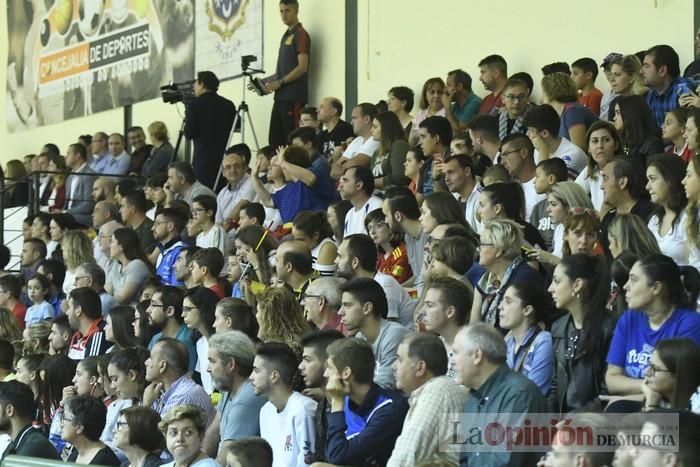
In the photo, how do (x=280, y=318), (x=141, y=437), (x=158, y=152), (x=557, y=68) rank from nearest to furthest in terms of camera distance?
(x=141, y=437)
(x=280, y=318)
(x=557, y=68)
(x=158, y=152)

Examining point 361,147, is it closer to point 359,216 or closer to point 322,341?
point 359,216

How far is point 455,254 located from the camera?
7508 mm

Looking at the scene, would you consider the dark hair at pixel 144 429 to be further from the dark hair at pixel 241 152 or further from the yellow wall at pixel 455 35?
the dark hair at pixel 241 152

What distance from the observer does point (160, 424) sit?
21.9 feet

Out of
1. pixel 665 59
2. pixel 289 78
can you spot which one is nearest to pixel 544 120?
pixel 665 59

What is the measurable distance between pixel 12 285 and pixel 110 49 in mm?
6526

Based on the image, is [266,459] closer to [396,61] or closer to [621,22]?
[621,22]

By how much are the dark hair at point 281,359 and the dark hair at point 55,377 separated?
92.2 inches

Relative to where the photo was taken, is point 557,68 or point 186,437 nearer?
point 186,437

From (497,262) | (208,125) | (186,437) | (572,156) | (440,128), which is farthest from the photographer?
(208,125)

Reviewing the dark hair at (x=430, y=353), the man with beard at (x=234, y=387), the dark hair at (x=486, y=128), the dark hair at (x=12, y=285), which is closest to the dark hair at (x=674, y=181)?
the dark hair at (x=430, y=353)

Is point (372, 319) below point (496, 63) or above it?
below

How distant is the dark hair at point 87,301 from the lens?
9.52 metres

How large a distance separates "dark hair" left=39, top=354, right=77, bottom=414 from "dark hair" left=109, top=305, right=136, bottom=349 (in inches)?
14.7
